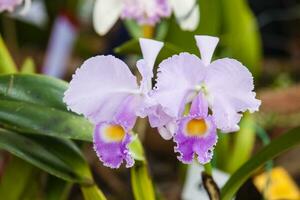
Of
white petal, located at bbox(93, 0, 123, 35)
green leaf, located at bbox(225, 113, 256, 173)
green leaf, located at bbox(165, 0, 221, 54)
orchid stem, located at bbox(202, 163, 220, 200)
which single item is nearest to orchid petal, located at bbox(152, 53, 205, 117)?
orchid stem, located at bbox(202, 163, 220, 200)

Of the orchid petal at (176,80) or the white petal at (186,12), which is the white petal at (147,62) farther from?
the white petal at (186,12)

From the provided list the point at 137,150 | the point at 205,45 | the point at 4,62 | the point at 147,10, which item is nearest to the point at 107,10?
the point at 147,10

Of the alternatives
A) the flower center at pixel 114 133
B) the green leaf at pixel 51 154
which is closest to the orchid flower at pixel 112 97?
the flower center at pixel 114 133

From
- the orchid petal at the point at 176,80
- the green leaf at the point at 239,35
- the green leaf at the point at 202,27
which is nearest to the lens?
the orchid petal at the point at 176,80

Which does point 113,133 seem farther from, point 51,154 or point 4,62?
point 4,62

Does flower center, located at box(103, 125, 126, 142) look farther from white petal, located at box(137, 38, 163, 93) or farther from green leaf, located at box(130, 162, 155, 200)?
green leaf, located at box(130, 162, 155, 200)

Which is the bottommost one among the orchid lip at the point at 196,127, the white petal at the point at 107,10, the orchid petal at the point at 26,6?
the white petal at the point at 107,10
